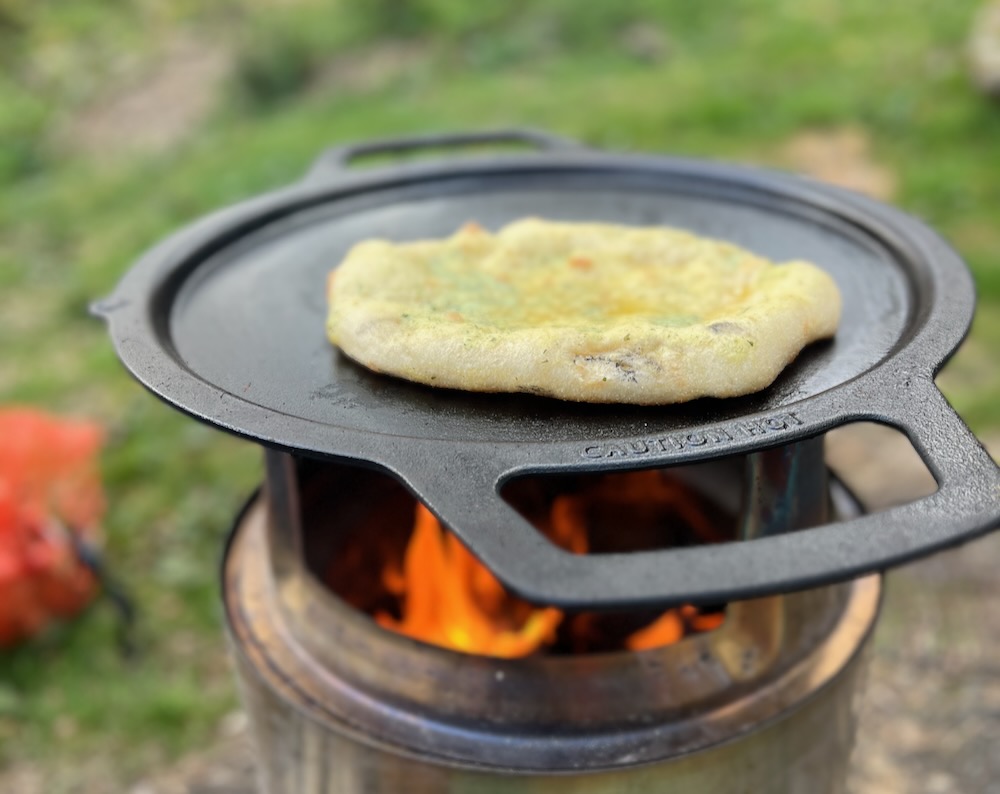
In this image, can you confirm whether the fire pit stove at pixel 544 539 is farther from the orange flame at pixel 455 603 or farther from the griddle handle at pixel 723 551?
the orange flame at pixel 455 603

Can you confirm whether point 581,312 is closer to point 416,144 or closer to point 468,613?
point 468,613

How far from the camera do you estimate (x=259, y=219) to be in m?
2.36

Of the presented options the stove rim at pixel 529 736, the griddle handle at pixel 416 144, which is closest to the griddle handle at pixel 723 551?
the stove rim at pixel 529 736

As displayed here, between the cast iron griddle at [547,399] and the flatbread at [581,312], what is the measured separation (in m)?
0.06

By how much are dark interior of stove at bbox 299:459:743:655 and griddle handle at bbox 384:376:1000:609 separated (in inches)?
38.2

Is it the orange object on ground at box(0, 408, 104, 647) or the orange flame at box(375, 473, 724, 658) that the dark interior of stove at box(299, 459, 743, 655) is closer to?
the orange flame at box(375, 473, 724, 658)

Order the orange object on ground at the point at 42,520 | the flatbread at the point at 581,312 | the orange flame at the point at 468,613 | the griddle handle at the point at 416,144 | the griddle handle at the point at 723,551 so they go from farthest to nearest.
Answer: the orange object on ground at the point at 42,520 < the griddle handle at the point at 416,144 < the orange flame at the point at 468,613 < the flatbread at the point at 581,312 < the griddle handle at the point at 723,551

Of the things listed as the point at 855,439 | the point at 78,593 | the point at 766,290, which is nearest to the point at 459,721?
the point at 766,290

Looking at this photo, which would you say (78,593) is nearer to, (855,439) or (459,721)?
(459,721)

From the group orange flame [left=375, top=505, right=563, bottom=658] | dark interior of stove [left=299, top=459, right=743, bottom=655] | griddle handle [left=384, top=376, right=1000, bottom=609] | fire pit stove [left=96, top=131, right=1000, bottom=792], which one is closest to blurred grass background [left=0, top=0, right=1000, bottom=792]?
dark interior of stove [left=299, top=459, right=743, bottom=655]

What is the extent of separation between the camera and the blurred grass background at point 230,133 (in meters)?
3.43

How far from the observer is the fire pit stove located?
1188mm

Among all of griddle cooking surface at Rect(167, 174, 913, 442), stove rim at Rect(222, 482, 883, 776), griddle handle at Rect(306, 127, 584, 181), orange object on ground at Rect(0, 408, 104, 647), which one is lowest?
orange object on ground at Rect(0, 408, 104, 647)

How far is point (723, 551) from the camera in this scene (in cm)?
115
